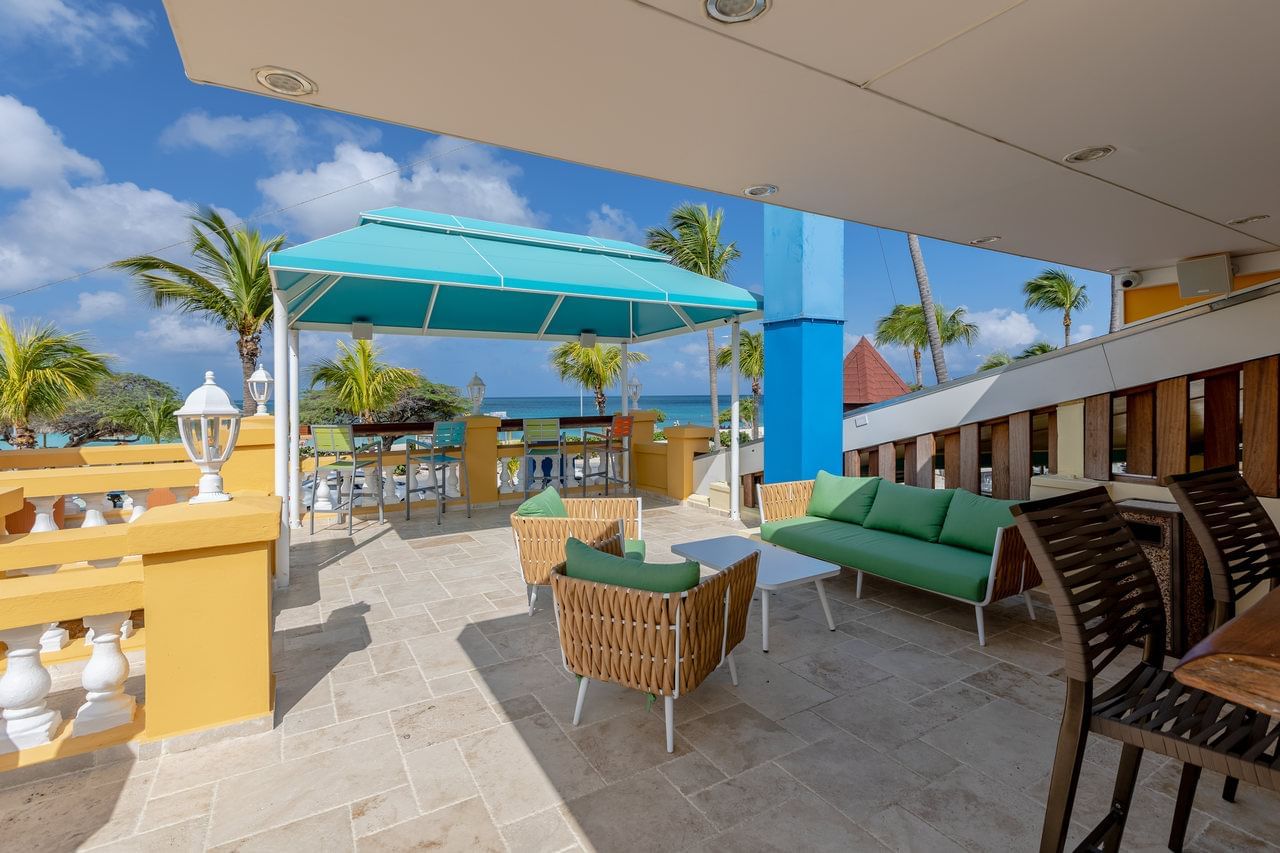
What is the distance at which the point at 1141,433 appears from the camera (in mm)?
3707

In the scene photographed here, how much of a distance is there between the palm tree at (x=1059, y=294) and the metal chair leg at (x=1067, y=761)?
1098 inches

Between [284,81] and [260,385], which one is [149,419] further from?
[284,81]

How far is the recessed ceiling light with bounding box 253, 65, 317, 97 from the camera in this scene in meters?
1.79

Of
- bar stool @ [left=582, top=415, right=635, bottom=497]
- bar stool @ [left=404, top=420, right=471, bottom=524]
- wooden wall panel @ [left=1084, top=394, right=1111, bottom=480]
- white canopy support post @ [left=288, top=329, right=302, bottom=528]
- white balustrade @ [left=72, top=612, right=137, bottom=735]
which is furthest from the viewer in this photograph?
bar stool @ [left=582, top=415, right=635, bottom=497]

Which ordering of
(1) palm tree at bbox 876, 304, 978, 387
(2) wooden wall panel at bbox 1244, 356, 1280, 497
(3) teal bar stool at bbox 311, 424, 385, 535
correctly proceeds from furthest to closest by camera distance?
(1) palm tree at bbox 876, 304, 978, 387
(3) teal bar stool at bbox 311, 424, 385, 535
(2) wooden wall panel at bbox 1244, 356, 1280, 497

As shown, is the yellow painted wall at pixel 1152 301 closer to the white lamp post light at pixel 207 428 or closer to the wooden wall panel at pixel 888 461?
the wooden wall panel at pixel 888 461

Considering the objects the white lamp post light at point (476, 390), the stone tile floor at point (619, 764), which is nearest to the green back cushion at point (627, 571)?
the stone tile floor at point (619, 764)

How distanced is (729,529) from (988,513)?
10.1 feet

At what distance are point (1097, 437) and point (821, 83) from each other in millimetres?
3372

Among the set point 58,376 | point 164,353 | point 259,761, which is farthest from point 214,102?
point 259,761

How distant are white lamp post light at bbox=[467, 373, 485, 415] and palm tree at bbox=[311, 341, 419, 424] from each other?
4.89m

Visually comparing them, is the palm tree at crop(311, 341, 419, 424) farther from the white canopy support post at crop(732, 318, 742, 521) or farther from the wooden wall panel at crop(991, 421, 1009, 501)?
the wooden wall panel at crop(991, 421, 1009, 501)

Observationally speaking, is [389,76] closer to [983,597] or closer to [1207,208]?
[983,597]


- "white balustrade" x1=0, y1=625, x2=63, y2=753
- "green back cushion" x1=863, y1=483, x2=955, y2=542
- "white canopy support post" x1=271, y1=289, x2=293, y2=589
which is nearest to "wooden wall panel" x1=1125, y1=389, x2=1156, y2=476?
"green back cushion" x1=863, y1=483, x2=955, y2=542
